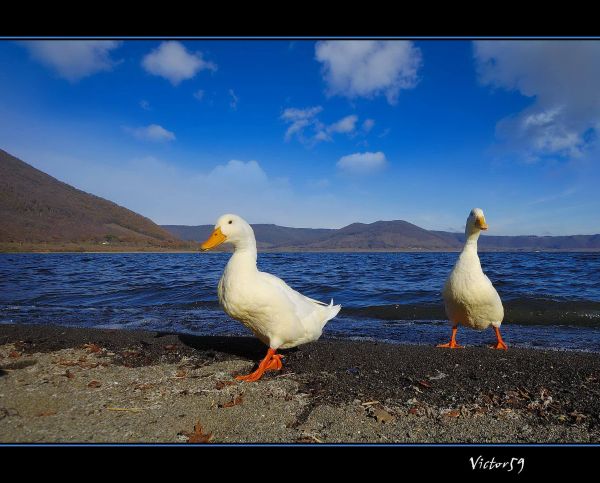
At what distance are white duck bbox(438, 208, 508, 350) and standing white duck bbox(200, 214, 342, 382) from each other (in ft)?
10.2

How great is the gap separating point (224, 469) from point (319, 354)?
14.0 feet

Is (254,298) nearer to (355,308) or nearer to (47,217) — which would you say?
(355,308)

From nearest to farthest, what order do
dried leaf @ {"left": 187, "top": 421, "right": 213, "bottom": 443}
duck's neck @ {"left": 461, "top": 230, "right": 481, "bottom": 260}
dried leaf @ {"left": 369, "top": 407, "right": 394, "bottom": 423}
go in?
dried leaf @ {"left": 187, "top": 421, "right": 213, "bottom": 443}
dried leaf @ {"left": 369, "top": 407, "right": 394, "bottom": 423}
duck's neck @ {"left": 461, "top": 230, "right": 481, "bottom": 260}

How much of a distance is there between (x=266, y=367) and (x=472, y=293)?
4.10 meters

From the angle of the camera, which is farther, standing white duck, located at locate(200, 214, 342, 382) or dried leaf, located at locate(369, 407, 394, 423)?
standing white duck, located at locate(200, 214, 342, 382)

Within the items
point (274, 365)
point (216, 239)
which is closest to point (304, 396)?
point (274, 365)

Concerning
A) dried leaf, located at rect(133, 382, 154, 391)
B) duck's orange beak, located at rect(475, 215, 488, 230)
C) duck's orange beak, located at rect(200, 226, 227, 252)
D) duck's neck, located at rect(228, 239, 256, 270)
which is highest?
duck's orange beak, located at rect(475, 215, 488, 230)

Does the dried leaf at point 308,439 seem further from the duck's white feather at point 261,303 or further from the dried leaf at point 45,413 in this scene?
the dried leaf at point 45,413

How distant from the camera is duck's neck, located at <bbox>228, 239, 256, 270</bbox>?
5.02m

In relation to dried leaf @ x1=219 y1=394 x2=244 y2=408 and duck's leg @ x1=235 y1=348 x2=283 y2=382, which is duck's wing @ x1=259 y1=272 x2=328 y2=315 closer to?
duck's leg @ x1=235 y1=348 x2=283 y2=382

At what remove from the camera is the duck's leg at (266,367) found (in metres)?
4.80

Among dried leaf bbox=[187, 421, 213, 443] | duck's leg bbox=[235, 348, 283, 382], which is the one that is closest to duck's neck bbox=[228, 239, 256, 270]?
duck's leg bbox=[235, 348, 283, 382]

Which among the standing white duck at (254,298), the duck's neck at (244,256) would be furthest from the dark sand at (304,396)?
the duck's neck at (244,256)

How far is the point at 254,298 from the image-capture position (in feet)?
16.0
